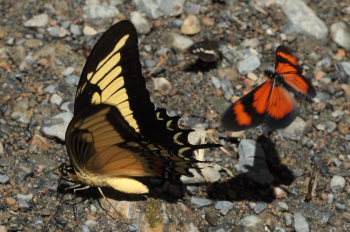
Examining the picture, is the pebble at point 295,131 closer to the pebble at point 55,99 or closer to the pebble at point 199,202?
the pebble at point 199,202

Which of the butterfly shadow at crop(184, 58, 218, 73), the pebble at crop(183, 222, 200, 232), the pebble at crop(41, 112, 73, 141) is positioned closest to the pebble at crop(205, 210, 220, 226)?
the pebble at crop(183, 222, 200, 232)

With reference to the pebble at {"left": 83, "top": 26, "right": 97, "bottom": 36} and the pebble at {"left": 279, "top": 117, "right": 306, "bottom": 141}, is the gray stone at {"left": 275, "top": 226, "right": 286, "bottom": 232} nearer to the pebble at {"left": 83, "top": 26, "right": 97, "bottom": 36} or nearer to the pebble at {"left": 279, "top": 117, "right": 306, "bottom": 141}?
the pebble at {"left": 279, "top": 117, "right": 306, "bottom": 141}

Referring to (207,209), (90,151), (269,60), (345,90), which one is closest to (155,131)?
(90,151)

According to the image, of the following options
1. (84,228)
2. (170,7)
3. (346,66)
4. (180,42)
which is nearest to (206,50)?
(180,42)

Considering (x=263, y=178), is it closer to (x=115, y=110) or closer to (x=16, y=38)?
(x=115, y=110)

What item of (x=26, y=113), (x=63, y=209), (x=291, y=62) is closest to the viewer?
(x=63, y=209)

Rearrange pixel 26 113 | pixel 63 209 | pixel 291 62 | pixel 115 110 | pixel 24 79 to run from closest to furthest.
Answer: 1. pixel 115 110
2. pixel 63 209
3. pixel 291 62
4. pixel 26 113
5. pixel 24 79
